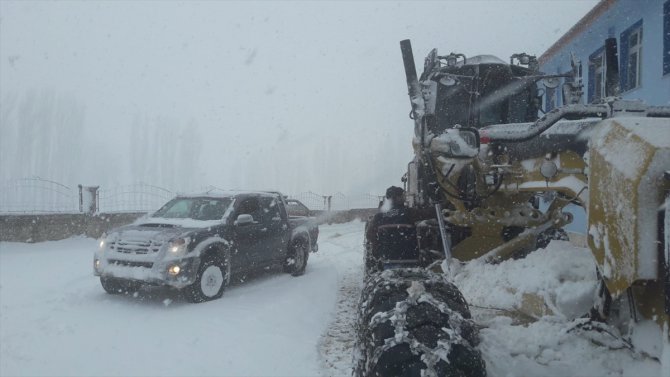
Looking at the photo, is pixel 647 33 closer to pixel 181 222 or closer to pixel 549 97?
pixel 549 97

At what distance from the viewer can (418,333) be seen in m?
1.99

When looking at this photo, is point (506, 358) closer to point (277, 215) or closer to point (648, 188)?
point (648, 188)

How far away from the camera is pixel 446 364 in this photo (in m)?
1.89

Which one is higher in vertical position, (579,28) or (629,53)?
(579,28)

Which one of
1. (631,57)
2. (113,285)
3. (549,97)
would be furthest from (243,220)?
(631,57)

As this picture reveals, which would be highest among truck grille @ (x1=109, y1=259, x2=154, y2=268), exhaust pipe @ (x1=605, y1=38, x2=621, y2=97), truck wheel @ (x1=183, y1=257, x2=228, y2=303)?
exhaust pipe @ (x1=605, y1=38, x2=621, y2=97)

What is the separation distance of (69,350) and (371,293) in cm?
426

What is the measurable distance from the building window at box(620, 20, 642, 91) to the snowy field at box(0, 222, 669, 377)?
306 inches

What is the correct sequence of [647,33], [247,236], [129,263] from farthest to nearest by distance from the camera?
[647,33]
[247,236]
[129,263]

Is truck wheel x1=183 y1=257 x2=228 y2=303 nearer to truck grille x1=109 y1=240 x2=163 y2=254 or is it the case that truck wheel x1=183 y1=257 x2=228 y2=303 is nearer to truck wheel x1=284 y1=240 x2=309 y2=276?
truck grille x1=109 y1=240 x2=163 y2=254

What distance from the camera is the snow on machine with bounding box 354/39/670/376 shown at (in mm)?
1573

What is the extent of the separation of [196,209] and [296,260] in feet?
7.77

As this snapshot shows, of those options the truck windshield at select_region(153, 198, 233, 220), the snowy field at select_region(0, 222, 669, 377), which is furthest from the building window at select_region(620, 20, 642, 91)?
the truck windshield at select_region(153, 198, 233, 220)

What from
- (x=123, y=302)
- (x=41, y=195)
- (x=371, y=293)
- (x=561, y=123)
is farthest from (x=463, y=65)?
(x=41, y=195)
